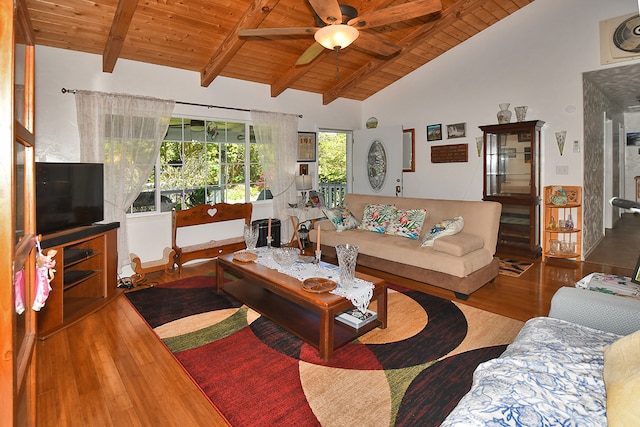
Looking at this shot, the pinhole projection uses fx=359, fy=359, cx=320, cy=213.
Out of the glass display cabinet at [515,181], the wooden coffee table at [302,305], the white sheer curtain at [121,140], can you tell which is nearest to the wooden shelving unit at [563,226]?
the glass display cabinet at [515,181]

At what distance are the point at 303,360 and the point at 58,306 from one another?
1.95 m

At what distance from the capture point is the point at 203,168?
4852 millimetres

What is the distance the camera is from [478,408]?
104 centimetres

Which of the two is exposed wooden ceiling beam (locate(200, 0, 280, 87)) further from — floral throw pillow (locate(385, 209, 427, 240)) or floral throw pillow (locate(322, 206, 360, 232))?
floral throw pillow (locate(385, 209, 427, 240))

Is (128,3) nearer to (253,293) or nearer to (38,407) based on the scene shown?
(253,293)

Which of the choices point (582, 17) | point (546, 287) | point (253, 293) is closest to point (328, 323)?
point (253, 293)

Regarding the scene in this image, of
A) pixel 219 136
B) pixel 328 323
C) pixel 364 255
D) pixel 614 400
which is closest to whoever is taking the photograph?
pixel 614 400

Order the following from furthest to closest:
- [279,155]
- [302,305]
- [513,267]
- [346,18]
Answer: [279,155]
[513,267]
[346,18]
[302,305]

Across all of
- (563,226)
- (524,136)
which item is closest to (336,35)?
(524,136)

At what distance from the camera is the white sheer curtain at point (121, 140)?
12.5 feet

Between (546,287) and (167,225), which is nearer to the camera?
(546,287)

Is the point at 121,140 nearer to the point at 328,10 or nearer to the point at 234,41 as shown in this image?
the point at 234,41

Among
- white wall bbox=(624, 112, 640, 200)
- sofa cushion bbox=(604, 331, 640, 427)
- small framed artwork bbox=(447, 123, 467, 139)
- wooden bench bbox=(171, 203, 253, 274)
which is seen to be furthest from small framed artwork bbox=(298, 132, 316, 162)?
white wall bbox=(624, 112, 640, 200)

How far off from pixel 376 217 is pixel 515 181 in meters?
2.17
